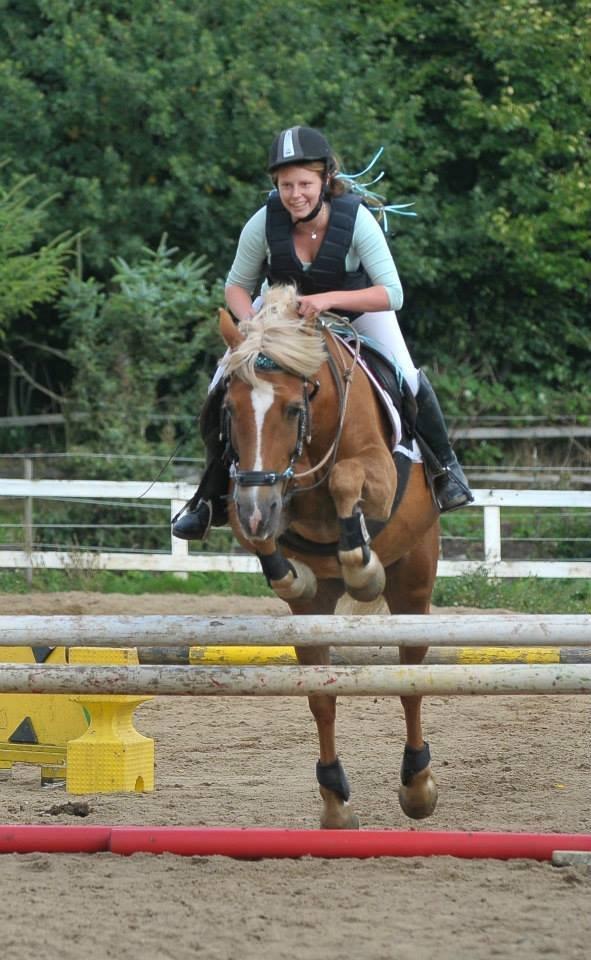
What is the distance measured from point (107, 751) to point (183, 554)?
695 cm

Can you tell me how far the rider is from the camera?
5.48 m

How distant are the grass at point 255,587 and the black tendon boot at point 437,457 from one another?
6070 mm

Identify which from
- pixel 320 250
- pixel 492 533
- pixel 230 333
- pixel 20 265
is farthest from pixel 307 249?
pixel 20 265

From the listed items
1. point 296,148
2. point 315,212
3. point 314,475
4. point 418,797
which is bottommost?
point 418,797

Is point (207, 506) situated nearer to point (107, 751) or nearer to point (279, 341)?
point (279, 341)

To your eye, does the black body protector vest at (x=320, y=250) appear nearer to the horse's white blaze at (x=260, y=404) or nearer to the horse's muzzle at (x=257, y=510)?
the horse's white blaze at (x=260, y=404)

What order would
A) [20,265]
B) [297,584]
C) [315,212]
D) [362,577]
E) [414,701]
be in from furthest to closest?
1. [20,265]
2. [414,701]
3. [315,212]
4. [297,584]
5. [362,577]

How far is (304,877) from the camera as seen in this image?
4.76 meters

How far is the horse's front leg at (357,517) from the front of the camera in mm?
4965

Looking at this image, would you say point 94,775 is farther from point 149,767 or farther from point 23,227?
point 23,227

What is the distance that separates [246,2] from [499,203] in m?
4.26

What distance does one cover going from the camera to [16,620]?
4.90 meters

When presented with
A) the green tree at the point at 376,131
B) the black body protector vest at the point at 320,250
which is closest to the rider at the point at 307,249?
the black body protector vest at the point at 320,250

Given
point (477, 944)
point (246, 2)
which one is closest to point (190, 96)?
point (246, 2)
